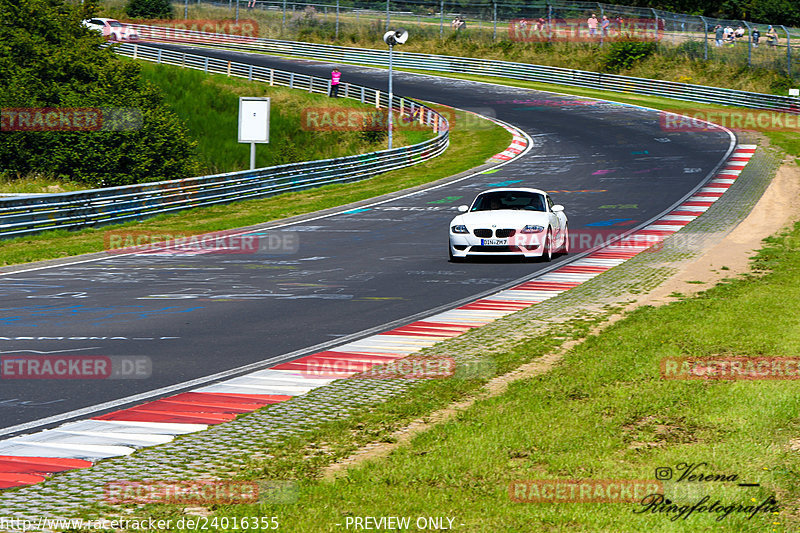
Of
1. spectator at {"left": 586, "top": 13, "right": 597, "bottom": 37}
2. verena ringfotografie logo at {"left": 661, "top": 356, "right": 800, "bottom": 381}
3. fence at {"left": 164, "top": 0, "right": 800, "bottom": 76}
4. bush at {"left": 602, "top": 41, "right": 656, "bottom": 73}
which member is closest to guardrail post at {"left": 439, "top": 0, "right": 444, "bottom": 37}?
fence at {"left": 164, "top": 0, "right": 800, "bottom": 76}

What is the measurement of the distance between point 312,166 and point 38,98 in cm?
1809

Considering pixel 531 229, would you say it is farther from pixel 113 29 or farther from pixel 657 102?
pixel 113 29

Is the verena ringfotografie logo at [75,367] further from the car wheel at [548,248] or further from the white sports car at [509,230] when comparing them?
the car wheel at [548,248]

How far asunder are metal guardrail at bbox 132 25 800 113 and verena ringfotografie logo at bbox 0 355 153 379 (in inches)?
1878

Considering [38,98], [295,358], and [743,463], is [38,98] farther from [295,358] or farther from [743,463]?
[743,463]

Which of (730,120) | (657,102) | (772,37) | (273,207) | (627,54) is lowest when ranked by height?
(273,207)

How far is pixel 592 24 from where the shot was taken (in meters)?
66.8

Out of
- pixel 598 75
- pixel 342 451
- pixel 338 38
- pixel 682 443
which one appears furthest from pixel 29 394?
pixel 338 38

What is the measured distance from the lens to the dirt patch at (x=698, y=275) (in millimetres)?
7230

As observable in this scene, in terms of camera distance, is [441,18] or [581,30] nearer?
[581,30]

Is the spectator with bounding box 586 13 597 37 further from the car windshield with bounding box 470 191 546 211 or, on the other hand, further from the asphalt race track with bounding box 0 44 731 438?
the car windshield with bounding box 470 191 546 211

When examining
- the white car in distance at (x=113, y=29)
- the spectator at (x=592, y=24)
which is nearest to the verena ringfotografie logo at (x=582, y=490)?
the spectator at (x=592, y=24)

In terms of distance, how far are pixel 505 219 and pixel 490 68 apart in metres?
52.2

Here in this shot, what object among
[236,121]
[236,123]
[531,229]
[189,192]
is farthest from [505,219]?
[236,121]
